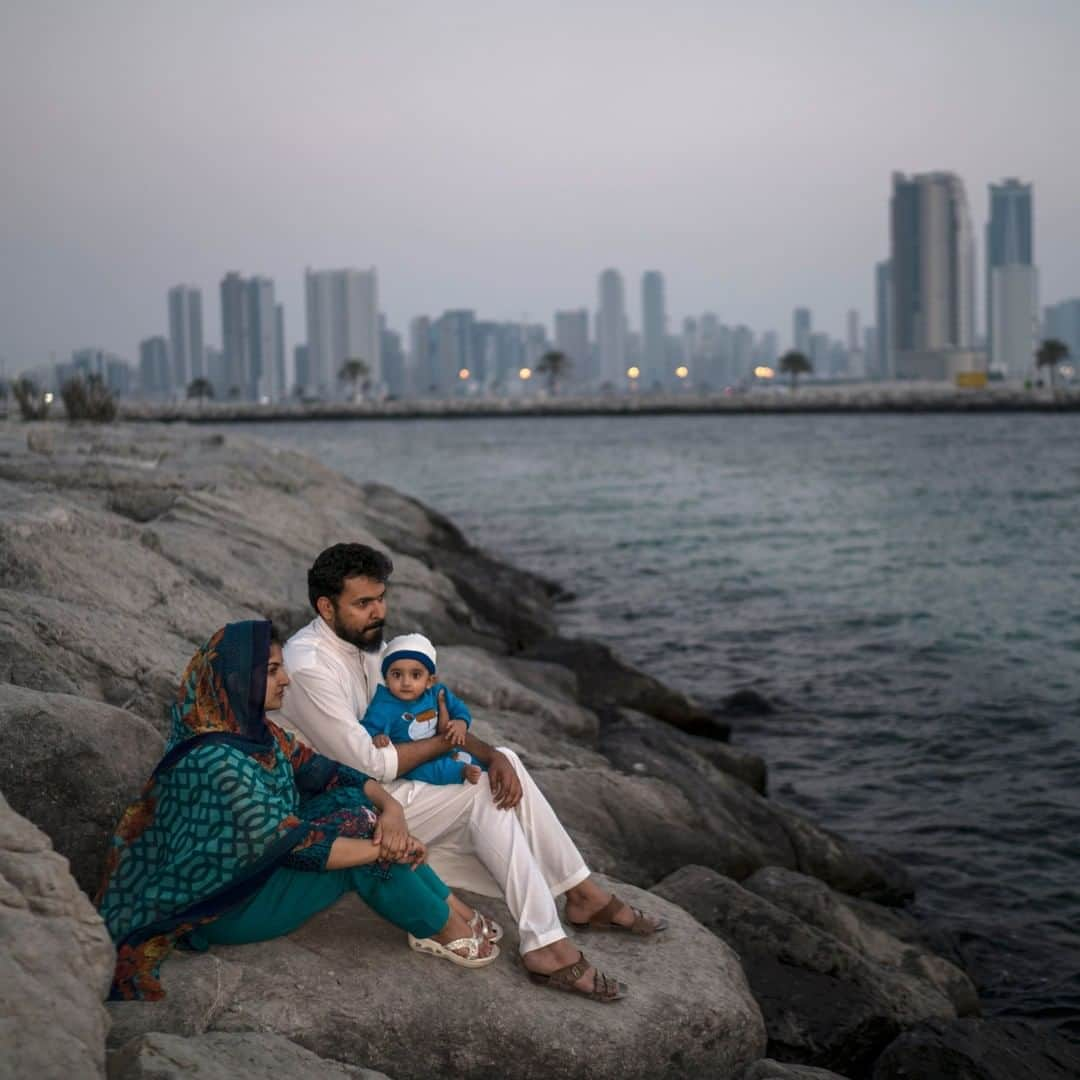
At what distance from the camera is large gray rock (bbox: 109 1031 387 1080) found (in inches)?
123

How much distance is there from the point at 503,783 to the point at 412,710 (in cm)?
45

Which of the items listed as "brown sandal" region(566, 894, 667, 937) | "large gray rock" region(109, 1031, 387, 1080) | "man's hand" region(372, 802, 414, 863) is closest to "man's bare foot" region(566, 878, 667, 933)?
"brown sandal" region(566, 894, 667, 937)

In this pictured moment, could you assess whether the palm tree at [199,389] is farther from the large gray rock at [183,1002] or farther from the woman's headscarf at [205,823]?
the large gray rock at [183,1002]

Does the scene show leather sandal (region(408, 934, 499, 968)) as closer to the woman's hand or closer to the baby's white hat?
the woman's hand

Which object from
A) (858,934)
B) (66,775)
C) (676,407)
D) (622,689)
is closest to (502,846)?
(66,775)

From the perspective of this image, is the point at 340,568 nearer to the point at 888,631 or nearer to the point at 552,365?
the point at 888,631

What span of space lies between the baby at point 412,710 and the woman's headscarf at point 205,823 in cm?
57

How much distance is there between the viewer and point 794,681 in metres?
13.2

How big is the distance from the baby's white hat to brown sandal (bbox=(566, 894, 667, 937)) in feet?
3.47

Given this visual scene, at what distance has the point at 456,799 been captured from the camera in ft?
A: 14.7

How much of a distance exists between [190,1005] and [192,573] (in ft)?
15.4

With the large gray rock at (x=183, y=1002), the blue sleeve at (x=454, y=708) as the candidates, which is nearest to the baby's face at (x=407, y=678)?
the blue sleeve at (x=454, y=708)

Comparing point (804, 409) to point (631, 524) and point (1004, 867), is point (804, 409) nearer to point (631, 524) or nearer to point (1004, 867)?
point (631, 524)

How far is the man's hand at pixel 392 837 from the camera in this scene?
4.00m
